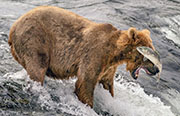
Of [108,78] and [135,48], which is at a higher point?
[135,48]

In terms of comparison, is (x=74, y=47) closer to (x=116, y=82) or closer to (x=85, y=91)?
(x=85, y=91)

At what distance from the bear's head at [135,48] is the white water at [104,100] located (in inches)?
40.0

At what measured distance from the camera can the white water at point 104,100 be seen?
6250mm

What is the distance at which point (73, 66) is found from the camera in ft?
21.2

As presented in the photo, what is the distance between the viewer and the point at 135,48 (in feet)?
20.2

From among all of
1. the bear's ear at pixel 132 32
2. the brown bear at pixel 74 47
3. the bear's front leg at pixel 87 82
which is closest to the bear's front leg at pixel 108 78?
the brown bear at pixel 74 47

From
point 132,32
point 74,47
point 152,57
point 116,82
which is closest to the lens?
point 152,57

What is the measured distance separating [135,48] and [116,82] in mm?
2113

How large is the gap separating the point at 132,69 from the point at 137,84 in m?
2.11

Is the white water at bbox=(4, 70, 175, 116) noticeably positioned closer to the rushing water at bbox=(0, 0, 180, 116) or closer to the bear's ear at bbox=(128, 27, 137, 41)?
the rushing water at bbox=(0, 0, 180, 116)

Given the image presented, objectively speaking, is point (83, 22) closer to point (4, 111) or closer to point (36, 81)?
point (36, 81)

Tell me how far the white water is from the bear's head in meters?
1.02

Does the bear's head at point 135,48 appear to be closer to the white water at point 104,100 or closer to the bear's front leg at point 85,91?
the bear's front leg at point 85,91

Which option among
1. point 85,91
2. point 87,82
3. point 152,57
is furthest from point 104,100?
point 152,57
